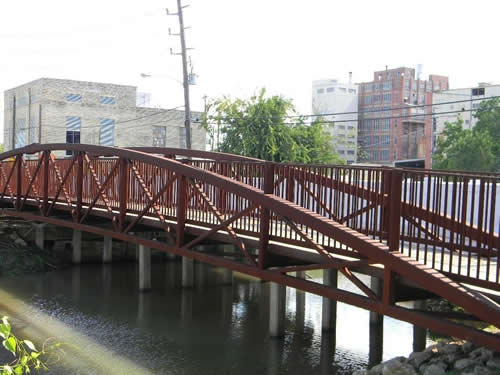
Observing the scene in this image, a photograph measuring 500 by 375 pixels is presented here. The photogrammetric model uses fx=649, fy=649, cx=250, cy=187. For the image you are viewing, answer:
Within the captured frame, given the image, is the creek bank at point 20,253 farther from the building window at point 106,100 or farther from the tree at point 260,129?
the building window at point 106,100

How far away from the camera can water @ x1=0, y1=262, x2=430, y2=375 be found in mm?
13211

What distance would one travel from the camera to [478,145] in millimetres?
66438

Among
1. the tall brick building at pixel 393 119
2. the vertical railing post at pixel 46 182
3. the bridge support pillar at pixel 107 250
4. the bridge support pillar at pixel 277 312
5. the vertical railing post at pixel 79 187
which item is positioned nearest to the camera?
the bridge support pillar at pixel 277 312

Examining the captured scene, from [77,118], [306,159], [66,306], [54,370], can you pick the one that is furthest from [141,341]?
[77,118]

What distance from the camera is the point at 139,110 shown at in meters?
62.5

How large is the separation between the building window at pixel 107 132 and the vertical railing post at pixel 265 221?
4995cm

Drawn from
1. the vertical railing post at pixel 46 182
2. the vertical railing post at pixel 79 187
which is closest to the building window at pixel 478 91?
the vertical railing post at pixel 46 182

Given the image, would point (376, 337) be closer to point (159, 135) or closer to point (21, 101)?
point (159, 135)

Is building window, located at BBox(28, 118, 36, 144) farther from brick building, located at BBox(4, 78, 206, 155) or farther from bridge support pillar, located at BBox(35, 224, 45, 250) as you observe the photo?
bridge support pillar, located at BBox(35, 224, 45, 250)

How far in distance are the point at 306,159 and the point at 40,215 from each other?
29446 millimetres

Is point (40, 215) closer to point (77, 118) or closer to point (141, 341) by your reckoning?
point (141, 341)

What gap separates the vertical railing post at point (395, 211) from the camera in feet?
30.7

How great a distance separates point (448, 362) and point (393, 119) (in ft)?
391

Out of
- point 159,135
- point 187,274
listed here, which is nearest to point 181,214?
point 187,274
